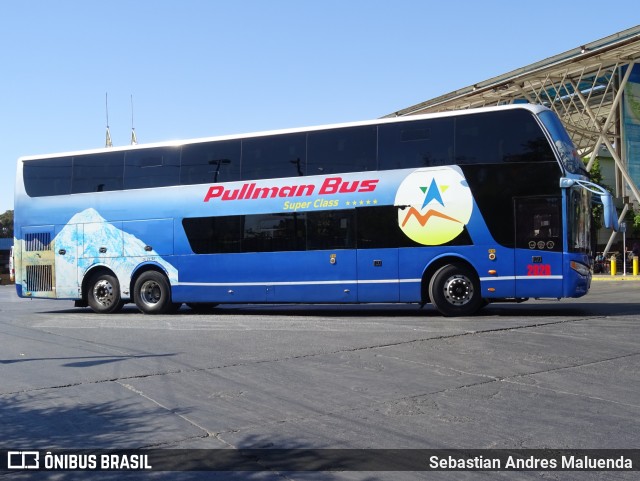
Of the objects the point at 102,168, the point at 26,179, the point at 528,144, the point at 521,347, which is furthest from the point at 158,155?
the point at 521,347

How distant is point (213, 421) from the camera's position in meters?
5.70

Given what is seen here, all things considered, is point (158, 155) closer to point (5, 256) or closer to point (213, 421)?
point (213, 421)

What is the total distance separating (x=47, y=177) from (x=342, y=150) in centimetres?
821

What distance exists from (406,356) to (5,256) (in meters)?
68.0

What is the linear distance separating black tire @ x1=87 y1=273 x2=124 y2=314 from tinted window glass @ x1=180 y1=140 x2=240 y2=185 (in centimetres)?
336

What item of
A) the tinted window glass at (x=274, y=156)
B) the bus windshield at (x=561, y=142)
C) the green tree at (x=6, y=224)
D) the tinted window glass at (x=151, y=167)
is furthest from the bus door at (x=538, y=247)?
the green tree at (x=6, y=224)

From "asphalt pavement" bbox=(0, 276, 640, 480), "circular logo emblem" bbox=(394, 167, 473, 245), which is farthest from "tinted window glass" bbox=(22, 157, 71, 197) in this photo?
"circular logo emblem" bbox=(394, 167, 473, 245)

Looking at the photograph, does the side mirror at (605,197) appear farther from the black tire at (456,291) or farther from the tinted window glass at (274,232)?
the tinted window glass at (274,232)

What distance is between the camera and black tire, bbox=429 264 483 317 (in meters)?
13.2

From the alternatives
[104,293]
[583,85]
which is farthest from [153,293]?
[583,85]

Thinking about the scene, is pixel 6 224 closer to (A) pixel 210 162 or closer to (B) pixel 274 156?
(A) pixel 210 162

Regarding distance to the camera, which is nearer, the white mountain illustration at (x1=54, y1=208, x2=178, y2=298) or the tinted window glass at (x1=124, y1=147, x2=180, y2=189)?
the tinted window glass at (x1=124, y1=147, x2=180, y2=189)

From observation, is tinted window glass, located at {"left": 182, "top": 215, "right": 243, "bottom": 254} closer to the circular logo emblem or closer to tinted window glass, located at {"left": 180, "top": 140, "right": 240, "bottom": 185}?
tinted window glass, located at {"left": 180, "top": 140, "right": 240, "bottom": 185}

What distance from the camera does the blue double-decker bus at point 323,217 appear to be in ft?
42.2
